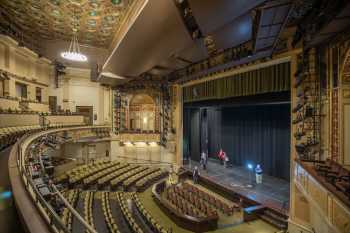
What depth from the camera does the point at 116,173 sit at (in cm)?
996

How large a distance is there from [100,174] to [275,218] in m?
7.47

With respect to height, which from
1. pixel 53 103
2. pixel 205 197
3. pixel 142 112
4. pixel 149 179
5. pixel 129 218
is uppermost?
pixel 53 103

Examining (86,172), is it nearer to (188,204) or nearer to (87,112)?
(188,204)

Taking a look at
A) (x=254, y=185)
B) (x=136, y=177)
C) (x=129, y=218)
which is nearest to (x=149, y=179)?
(x=136, y=177)

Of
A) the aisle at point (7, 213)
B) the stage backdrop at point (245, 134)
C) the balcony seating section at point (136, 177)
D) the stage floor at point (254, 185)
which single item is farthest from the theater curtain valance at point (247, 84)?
the aisle at point (7, 213)

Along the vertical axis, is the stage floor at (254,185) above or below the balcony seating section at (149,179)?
above

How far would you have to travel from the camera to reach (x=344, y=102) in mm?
4586

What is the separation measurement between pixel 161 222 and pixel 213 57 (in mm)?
6585

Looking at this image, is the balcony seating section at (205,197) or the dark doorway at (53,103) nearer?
the balcony seating section at (205,197)

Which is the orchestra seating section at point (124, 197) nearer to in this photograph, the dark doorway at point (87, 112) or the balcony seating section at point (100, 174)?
the balcony seating section at point (100, 174)

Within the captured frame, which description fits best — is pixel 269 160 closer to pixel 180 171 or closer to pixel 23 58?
pixel 180 171

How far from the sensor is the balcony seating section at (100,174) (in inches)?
340

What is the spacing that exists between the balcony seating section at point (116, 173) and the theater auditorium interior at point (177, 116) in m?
0.11

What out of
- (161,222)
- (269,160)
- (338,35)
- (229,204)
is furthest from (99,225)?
(269,160)
